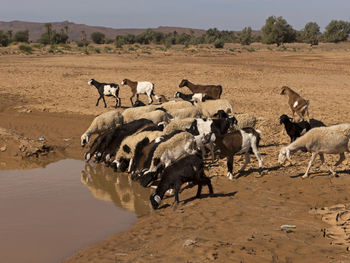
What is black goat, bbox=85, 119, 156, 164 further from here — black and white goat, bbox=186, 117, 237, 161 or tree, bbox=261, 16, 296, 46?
tree, bbox=261, 16, 296, 46

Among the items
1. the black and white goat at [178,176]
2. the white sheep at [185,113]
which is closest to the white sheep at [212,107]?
the white sheep at [185,113]

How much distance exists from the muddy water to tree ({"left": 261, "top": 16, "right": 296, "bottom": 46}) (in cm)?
6459

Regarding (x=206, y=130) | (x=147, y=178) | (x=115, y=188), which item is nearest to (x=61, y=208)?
(x=115, y=188)

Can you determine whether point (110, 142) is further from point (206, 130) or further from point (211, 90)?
point (211, 90)

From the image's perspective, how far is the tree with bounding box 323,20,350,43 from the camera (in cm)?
8056

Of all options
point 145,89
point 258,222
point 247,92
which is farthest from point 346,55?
point 258,222

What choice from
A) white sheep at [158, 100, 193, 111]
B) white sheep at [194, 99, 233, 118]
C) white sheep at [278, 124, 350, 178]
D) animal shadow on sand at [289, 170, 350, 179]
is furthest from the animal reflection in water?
white sheep at [194, 99, 233, 118]

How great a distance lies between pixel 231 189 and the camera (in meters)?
9.79

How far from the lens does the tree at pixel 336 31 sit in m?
80.6

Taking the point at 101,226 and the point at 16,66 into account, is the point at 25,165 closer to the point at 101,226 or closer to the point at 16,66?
the point at 101,226

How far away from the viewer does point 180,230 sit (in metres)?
7.46

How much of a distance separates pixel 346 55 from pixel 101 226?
42.0m

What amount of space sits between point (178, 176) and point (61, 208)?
3.00 metres

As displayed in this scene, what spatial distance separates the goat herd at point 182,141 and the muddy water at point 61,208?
1.88 feet
